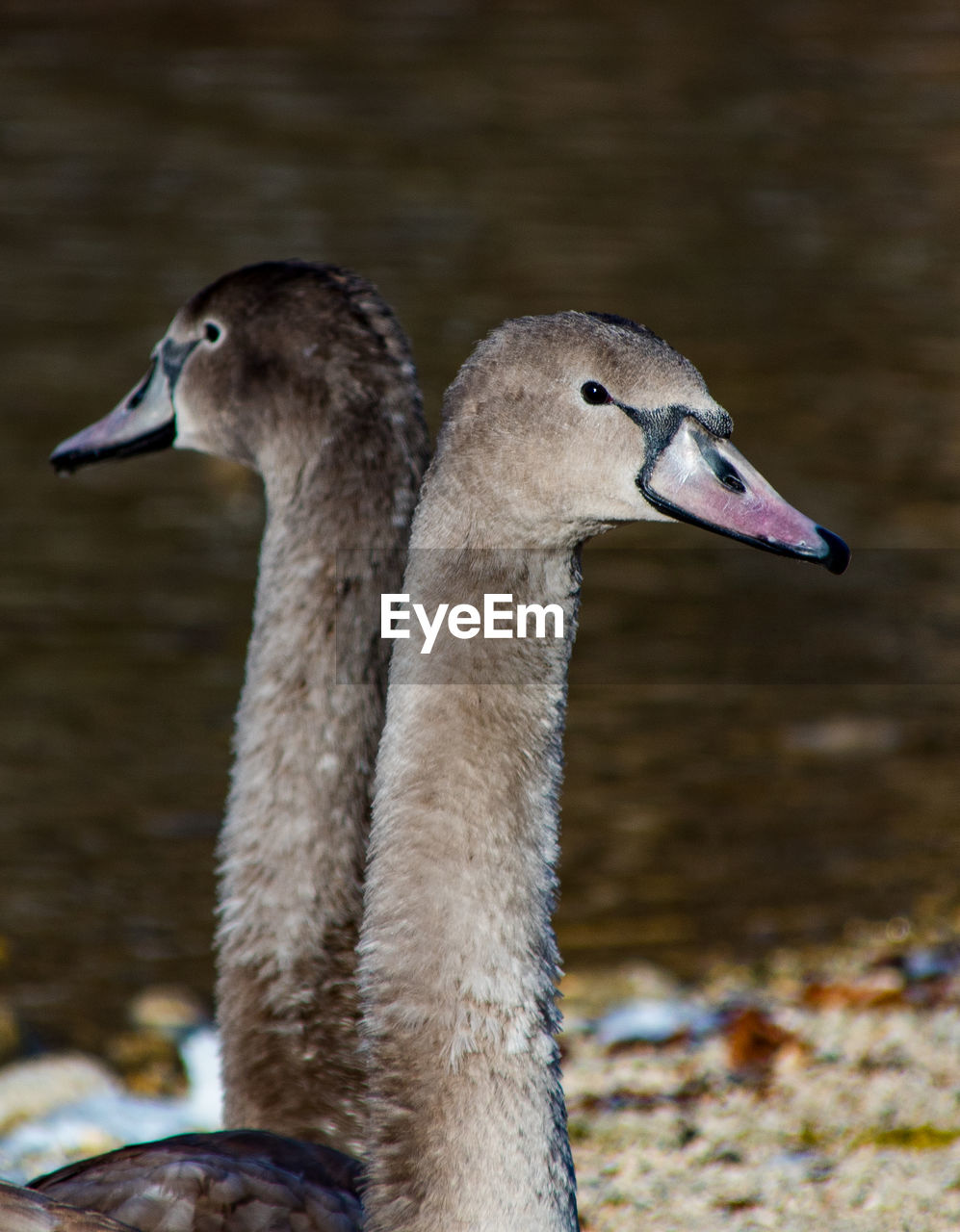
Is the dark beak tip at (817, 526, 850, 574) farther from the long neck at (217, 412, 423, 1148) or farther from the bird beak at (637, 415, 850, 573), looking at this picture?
the long neck at (217, 412, 423, 1148)

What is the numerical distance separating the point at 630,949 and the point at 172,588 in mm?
3505

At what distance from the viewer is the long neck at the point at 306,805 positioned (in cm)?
409

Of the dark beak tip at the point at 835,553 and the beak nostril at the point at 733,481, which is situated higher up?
the beak nostril at the point at 733,481

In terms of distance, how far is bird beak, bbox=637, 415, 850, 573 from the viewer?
10.2 ft

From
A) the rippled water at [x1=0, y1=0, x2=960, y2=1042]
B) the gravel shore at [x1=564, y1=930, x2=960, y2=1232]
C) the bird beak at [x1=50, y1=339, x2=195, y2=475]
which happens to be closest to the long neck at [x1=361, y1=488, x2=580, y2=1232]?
the gravel shore at [x1=564, y1=930, x2=960, y2=1232]

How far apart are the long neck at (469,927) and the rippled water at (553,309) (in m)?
2.78

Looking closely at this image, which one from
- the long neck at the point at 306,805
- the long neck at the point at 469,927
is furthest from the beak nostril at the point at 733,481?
the long neck at the point at 306,805

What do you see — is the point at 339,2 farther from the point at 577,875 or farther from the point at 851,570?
the point at 577,875

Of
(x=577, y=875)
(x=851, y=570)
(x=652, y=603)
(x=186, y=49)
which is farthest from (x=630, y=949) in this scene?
(x=186, y=49)

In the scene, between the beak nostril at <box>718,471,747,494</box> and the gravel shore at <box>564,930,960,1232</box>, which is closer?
the beak nostril at <box>718,471,747,494</box>

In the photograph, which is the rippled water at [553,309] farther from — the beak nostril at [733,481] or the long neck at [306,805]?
the beak nostril at [733,481]

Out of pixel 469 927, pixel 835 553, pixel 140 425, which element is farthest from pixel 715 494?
pixel 140 425

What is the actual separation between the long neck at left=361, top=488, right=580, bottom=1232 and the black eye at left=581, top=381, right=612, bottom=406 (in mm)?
254

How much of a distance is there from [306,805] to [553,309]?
8.15 meters
